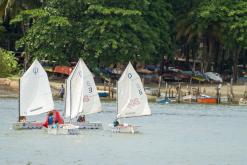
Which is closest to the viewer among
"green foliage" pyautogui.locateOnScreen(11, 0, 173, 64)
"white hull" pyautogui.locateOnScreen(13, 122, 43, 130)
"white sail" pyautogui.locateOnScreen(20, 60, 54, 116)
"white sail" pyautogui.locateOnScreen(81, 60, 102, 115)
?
"white hull" pyautogui.locateOnScreen(13, 122, 43, 130)

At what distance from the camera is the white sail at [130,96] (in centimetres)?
7331

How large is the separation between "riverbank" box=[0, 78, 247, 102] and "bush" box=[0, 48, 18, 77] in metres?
2.86

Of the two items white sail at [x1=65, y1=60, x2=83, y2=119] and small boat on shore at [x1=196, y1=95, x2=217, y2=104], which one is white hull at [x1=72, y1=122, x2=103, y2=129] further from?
small boat on shore at [x1=196, y1=95, x2=217, y2=104]

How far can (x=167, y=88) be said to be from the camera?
113938mm

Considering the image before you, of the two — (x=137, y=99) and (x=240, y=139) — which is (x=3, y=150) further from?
(x=240, y=139)

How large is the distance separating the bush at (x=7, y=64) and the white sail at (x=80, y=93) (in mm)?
37762

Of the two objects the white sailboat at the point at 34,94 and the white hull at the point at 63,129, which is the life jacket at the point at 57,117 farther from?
the white sailboat at the point at 34,94

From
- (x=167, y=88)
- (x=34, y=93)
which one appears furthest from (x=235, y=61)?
(x=34, y=93)

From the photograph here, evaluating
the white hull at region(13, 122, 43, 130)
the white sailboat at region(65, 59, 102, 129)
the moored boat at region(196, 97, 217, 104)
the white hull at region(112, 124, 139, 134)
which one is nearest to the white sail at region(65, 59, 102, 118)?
the white sailboat at region(65, 59, 102, 129)

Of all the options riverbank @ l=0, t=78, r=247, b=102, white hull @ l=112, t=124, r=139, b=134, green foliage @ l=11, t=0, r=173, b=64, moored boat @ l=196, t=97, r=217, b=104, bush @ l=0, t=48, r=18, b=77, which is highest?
green foliage @ l=11, t=0, r=173, b=64

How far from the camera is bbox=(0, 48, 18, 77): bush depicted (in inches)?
4345

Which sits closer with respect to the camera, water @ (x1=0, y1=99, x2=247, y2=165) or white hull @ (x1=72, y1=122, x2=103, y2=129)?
water @ (x1=0, y1=99, x2=247, y2=165)

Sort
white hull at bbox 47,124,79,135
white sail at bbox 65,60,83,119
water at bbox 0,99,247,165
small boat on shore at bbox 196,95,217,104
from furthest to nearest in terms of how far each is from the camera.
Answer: small boat on shore at bbox 196,95,217,104
white sail at bbox 65,60,83,119
white hull at bbox 47,124,79,135
water at bbox 0,99,247,165

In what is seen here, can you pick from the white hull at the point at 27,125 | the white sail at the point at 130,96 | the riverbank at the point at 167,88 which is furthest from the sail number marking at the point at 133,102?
the riverbank at the point at 167,88
